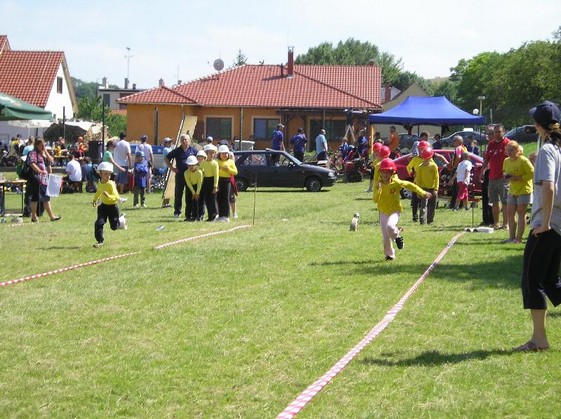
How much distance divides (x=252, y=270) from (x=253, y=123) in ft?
163

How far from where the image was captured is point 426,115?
34.0 m

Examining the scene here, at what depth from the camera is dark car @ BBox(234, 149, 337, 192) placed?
111 feet

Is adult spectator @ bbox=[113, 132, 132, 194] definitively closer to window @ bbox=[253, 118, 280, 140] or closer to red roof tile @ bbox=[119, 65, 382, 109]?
red roof tile @ bbox=[119, 65, 382, 109]

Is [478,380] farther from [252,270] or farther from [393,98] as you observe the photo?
[393,98]

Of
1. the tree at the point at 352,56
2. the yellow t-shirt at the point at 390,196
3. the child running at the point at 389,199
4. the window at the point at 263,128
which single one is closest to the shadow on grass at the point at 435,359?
the child running at the point at 389,199

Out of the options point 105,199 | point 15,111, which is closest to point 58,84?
point 15,111

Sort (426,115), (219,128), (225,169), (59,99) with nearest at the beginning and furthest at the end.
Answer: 1. (225,169)
2. (426,115)
3. (219,128)
4. (59,99)

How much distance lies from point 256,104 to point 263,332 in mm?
52279

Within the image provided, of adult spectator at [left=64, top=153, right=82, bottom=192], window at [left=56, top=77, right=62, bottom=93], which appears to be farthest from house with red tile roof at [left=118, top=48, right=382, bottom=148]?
adult spectator at [left=64, top=153, right=82, bottom=192]

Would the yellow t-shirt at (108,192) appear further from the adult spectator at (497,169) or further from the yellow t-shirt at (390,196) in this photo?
the adult spectator at (497,169)

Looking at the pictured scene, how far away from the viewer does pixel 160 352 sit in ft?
27.5

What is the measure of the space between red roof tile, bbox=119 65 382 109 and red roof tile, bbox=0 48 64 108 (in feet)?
31.1

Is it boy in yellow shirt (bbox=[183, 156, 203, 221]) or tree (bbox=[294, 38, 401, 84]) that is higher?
tree (bbox=[294, 38, 401, 84])

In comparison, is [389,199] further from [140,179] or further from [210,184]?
[140,179]
